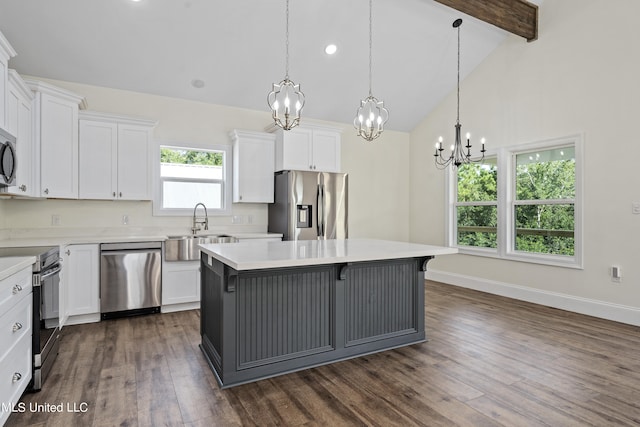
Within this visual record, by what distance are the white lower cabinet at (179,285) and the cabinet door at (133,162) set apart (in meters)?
0.94

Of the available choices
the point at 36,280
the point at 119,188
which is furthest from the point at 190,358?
the point at 119,188

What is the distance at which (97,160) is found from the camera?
4.05 metres

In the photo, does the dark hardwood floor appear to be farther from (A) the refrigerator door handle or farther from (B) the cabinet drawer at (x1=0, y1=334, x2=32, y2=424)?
(A) the refrigerator door handle

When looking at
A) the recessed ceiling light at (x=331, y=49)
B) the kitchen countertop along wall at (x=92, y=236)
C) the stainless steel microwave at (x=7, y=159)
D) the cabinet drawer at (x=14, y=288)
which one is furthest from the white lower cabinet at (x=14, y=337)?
the recessed ceiling light at (x=331, y=49)

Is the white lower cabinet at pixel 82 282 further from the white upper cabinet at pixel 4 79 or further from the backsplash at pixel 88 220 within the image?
the white upper cabinet at pixel 4 79

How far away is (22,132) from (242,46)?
2460 millimetres

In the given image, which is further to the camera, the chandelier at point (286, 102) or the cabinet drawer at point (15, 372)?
the chandelier at point (286, 102)

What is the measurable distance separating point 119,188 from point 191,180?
3.07ft

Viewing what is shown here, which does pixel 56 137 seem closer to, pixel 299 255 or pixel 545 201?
pixel 299 255

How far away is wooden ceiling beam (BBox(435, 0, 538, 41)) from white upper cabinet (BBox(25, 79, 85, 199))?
4328 millimetres

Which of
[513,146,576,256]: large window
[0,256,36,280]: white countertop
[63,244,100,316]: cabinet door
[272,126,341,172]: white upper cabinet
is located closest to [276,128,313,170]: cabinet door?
[272,126,341,172]: white upper cabinet

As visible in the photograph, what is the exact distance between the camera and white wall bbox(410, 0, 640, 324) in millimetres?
3885

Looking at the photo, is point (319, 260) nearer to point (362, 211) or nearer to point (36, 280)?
point (36, 280)

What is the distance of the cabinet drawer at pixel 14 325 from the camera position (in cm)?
184
